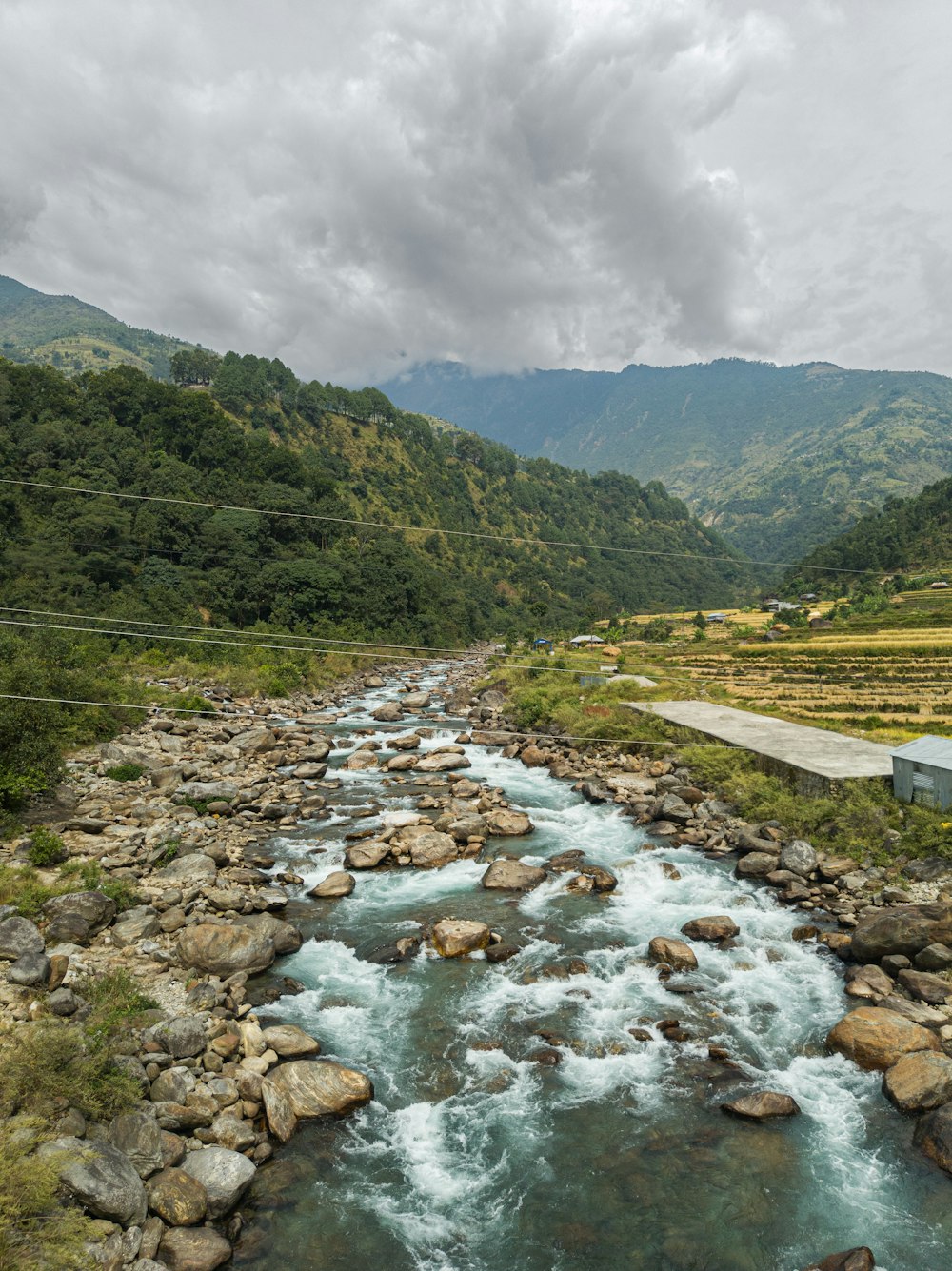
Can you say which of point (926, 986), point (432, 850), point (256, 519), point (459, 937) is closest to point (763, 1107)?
point (926, 986)

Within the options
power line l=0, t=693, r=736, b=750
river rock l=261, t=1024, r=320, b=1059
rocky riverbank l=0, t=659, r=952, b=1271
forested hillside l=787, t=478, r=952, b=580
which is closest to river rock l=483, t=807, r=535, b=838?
rocky riverbank l=0, t=659, r=952, b=1271

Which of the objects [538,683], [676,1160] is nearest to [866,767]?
[676,1160]

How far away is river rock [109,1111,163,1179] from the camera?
7.36 m

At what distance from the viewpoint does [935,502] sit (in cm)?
10162

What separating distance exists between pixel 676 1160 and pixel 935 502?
12012 cm

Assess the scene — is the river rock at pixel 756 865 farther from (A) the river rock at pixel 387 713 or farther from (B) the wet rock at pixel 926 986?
(A) the river rock at pixel 387 713

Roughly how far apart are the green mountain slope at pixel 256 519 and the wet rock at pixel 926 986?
27752mm

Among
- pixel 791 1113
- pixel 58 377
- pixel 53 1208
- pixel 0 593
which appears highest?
pixel 58 377

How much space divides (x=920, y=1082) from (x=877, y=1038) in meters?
0.85

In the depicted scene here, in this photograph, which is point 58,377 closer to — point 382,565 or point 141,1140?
point 382,565

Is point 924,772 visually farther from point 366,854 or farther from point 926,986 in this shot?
point 366,854

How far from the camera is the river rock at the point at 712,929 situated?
44.4 ft

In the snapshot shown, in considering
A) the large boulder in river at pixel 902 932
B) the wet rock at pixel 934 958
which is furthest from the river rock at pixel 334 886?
the wet rock at pixel 934 958

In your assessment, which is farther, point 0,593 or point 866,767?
point 0,593
